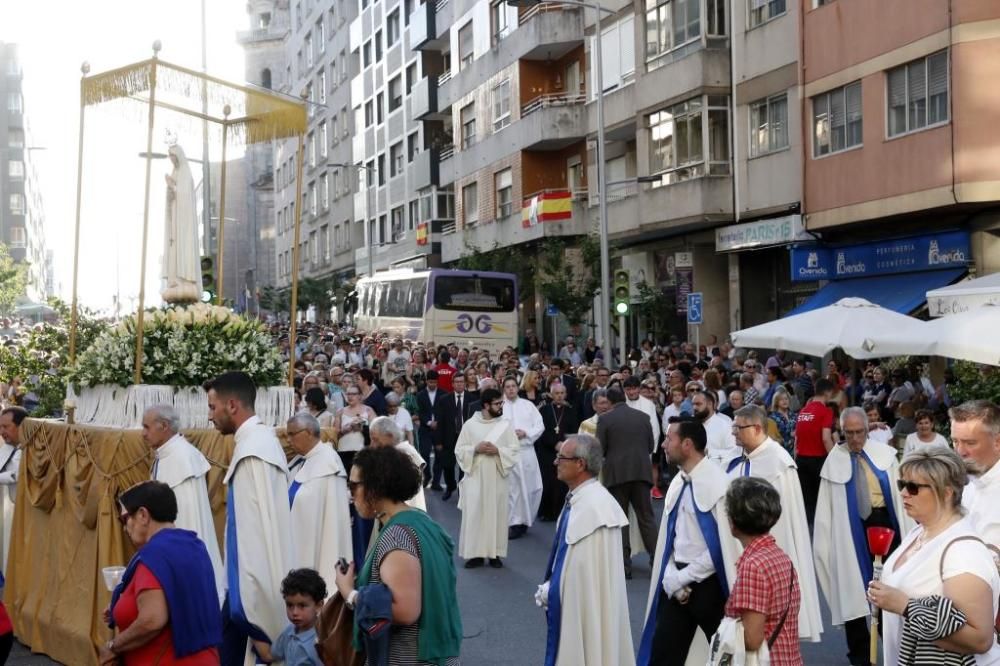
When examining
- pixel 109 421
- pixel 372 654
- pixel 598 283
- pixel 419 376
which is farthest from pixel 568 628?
pixel 598 283

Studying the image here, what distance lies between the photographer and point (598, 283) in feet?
108

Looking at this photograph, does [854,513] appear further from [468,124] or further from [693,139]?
[468,124]

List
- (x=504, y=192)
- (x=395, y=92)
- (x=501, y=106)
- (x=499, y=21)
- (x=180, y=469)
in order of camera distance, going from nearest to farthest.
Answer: (x=180, y=469) → (x=501, y=106) → (x=499, y=21) → (x=504, y=192) → (x=395, y=92)

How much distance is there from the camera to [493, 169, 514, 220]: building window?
41.7m

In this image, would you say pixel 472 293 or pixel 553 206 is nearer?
pixel 472 293

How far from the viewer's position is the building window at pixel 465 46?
1810 inches

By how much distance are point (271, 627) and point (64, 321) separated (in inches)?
280

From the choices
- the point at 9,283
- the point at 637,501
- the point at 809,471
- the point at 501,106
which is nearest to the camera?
the point at 637,501

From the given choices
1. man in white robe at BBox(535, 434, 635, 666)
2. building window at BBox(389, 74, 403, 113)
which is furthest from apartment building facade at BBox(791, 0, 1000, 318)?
building window at BBox(389, 74, 403, 113)

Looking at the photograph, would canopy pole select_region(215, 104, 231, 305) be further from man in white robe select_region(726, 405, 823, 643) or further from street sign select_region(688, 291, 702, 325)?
street sign select_region(688, 291, 702, 325)

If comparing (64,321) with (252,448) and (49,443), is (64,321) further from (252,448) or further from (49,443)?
A: (252,448)

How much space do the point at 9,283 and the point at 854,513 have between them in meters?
57.9

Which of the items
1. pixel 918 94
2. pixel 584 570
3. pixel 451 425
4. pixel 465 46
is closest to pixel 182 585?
pixel 584 570

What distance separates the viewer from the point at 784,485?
8961mm
